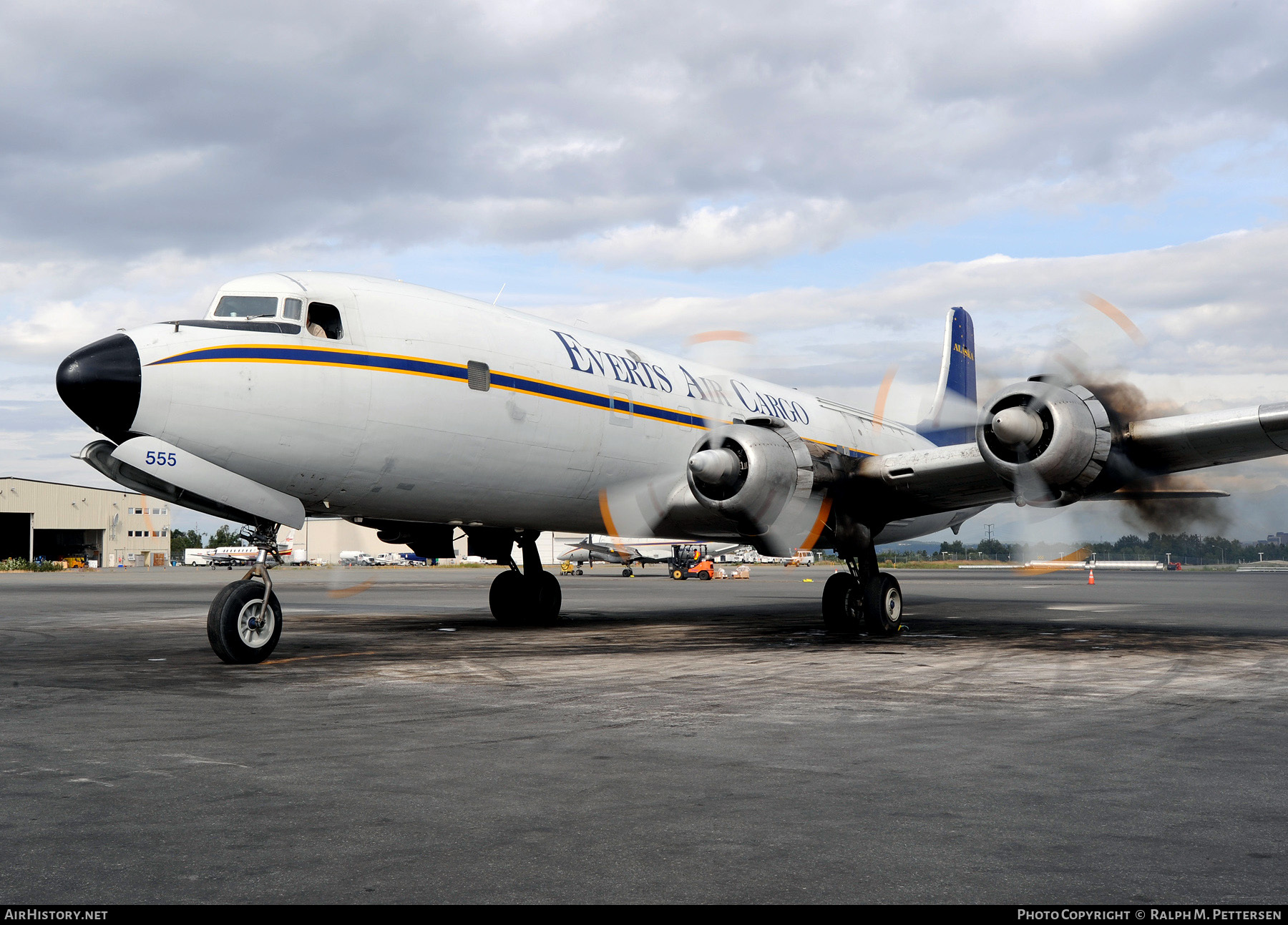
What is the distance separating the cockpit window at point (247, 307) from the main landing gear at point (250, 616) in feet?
8.79

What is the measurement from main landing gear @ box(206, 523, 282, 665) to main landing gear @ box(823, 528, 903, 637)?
9.56 m

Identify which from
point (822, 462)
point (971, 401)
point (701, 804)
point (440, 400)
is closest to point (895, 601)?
point (822, 462)

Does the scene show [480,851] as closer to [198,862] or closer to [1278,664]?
[198,862]

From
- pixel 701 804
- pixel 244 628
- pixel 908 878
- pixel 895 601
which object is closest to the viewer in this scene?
pixel 908 878

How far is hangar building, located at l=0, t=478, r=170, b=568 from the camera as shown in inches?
3445

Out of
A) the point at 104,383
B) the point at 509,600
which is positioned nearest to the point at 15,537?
the point at 509,600

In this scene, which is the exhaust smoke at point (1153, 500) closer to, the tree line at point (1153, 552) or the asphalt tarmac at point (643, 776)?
the asphalt tarmac at point (643, 776)

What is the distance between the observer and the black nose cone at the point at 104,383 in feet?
34.6

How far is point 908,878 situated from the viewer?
4121 mm

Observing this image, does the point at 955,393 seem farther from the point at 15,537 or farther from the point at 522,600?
the point at 15,537

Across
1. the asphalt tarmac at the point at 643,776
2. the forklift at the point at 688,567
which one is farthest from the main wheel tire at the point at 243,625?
the forklift at the point at 688,567

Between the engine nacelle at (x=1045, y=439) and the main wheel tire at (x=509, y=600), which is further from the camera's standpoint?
the main wheel tire at (x=509, y=600)

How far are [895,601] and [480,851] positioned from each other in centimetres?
1405

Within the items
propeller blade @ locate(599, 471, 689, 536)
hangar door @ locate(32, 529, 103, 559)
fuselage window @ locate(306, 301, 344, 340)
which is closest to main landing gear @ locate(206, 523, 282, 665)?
fuselage window @ locate(306, 301, 344, 340)
